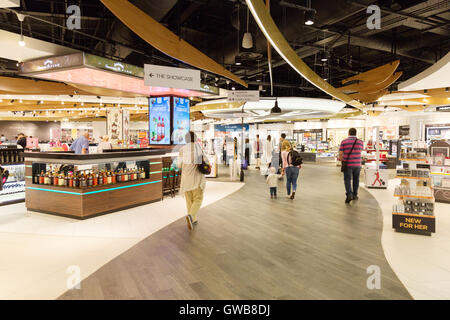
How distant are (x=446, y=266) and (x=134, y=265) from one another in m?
3.64

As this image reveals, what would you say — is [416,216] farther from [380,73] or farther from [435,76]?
[435,76]

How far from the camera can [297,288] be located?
2.69 m

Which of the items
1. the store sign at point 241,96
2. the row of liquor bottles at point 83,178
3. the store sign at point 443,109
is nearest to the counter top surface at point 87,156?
the row of liquor bottles at point 83,178

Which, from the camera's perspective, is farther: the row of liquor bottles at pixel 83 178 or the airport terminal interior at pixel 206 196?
the row of liquor bottles at pixel 83 178

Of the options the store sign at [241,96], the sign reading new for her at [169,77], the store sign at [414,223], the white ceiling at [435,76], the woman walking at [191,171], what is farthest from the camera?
the store sign at [241,96]

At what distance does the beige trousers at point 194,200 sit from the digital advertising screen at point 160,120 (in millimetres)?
6376

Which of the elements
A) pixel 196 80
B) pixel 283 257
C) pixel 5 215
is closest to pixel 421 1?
pixel 196 80

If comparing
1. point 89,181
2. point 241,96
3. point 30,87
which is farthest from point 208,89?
point 30,87

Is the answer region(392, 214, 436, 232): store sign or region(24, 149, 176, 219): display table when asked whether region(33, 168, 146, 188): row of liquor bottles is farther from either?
region(392, 214, 436, 232): store sign

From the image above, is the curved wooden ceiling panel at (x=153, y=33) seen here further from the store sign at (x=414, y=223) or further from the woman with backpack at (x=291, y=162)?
the store sign at (x=414, y=223)

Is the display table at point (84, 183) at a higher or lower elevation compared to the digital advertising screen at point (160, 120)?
lower

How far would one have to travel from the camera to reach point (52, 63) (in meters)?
5.92

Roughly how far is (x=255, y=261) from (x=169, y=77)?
364cm

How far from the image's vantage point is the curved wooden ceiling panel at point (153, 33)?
142 inches
